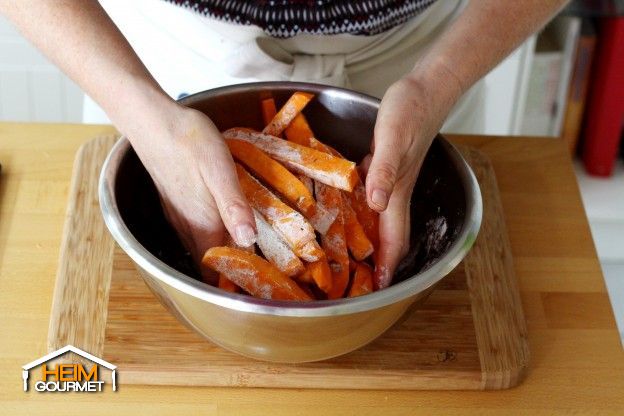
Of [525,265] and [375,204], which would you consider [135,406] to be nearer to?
[375,204]

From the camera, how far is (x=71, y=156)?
1.42m

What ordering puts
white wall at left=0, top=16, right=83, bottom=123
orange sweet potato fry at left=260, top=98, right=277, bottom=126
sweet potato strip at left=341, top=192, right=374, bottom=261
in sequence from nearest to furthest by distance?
sweet potato strip at left=341, top=192, right=374, bottom=261
orange sweet potato fry at left=260, top=98, right=277, bottom=126
white wall at left=0, top=16, right=83, bottom=123

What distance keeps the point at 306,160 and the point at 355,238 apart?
12cm

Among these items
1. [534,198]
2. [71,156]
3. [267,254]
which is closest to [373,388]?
[267,254]

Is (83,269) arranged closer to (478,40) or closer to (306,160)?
(306,160)

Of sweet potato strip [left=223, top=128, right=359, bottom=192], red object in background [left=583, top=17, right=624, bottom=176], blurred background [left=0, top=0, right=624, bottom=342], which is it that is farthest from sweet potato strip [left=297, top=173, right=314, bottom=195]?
red object in background [left=583, top=17, right=624, bottom=176]

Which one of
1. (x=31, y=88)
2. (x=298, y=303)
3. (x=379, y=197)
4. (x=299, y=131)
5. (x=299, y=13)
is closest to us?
(x=298, y=303)

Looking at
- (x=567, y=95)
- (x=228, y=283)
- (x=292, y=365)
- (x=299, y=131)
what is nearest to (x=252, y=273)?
(x=228, y=283)

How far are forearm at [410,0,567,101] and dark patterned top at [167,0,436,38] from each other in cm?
15

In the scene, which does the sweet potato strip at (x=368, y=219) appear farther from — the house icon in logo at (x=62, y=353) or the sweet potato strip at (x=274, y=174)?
the house icon in logo at (x=62, y=353)

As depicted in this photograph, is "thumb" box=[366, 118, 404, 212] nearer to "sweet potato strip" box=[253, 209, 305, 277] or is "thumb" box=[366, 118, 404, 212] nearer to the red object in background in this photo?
"sweet potato strip" box=[253, 209, 305, 277]

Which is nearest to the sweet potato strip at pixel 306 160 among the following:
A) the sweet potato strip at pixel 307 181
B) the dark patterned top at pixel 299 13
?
the sweet potato strip at pixel 307 181

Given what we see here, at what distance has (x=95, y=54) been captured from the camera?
3.68 ft

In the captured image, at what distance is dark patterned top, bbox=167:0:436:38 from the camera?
1332 mm
